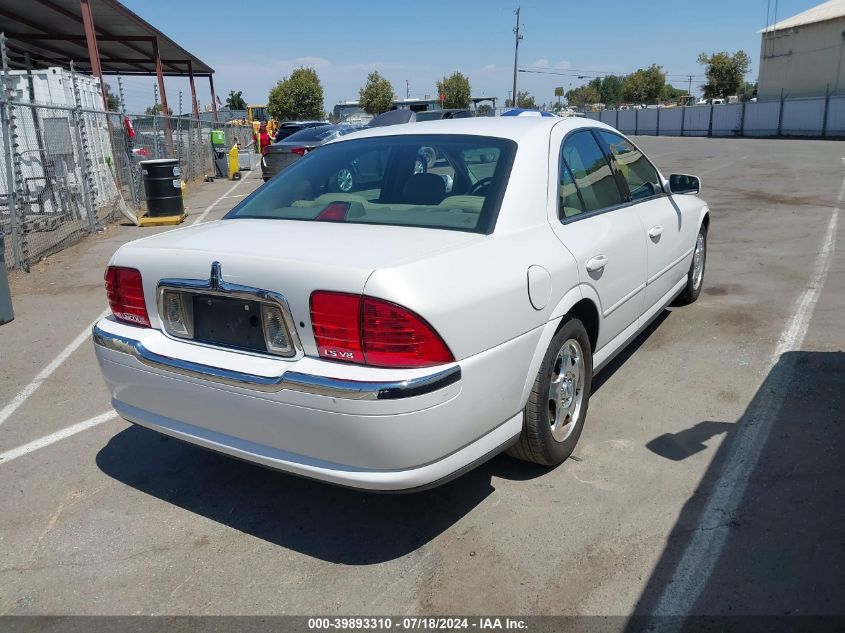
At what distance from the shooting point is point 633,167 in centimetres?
482

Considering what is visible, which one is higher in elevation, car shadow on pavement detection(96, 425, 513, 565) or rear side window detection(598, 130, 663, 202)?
rear side window detection(598, 130, 663, 202)

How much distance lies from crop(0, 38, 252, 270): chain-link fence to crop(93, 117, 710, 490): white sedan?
6.52m

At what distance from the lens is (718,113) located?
1880 inches

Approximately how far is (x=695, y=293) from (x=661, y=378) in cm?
197

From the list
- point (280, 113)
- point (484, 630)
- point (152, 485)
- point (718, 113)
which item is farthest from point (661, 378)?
point (280, 113)

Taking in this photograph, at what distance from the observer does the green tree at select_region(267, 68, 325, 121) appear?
221 feet

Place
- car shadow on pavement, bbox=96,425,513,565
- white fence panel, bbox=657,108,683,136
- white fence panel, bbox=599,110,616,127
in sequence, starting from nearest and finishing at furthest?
A: car shadow on pavement, bbox=96,425,513,565, white fence panel, bbox=657,108,683,136, white fence panel, bbox=599,110,616,127

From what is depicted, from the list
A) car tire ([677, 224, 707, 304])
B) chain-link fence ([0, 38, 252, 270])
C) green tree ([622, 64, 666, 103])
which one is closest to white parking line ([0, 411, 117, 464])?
car tire ([677, 224, 707, 304])

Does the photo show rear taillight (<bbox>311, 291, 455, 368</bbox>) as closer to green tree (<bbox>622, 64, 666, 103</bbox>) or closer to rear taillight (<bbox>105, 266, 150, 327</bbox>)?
rear taillight (<bbox>105, 266, 150, 327</bbox>)

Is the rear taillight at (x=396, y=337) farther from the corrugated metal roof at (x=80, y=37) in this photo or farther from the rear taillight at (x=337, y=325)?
the corrugated metal roof at (x=80, y=37)

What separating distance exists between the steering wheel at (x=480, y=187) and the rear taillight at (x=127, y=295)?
158cm

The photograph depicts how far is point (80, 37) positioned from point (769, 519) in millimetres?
26614

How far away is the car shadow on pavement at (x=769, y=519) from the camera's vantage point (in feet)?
8.59

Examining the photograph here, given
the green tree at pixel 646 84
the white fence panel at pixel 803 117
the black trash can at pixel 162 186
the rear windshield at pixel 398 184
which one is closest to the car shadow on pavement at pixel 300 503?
the rear windshield at pixel 398 184
